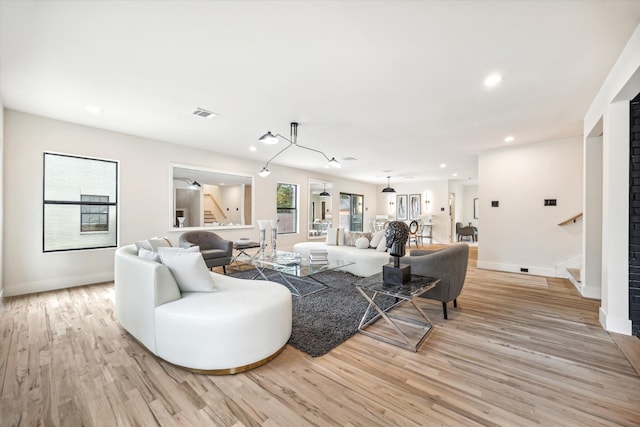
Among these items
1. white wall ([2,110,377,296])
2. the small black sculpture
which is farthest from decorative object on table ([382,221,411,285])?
white wall ([2,110,377,296])

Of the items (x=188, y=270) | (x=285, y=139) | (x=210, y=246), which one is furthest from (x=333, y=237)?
(x=188, y=270)

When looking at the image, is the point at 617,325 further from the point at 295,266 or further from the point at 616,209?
the point at 295,266

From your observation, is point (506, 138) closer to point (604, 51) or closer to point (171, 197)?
point (604, 51)

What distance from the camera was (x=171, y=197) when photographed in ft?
17.4

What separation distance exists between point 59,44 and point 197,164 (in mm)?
3607

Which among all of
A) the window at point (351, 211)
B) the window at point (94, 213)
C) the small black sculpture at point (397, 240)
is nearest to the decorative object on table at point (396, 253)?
the small black sculpture at point (397, 240)

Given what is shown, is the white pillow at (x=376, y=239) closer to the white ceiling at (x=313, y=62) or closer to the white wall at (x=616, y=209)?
the white ceiling at (x=313, y=62)

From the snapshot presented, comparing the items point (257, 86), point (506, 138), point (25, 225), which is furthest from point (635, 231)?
point (25, 225)

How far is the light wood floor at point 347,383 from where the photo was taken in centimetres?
154

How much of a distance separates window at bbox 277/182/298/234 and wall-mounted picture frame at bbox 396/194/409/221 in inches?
212

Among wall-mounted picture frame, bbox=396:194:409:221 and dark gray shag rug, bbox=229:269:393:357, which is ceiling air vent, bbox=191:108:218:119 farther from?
wall-mounted picture frame, bbox=396:194:409:221

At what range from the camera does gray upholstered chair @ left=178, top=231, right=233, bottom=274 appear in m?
4.70

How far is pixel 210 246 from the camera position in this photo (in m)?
5.23

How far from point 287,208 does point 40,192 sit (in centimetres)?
522
